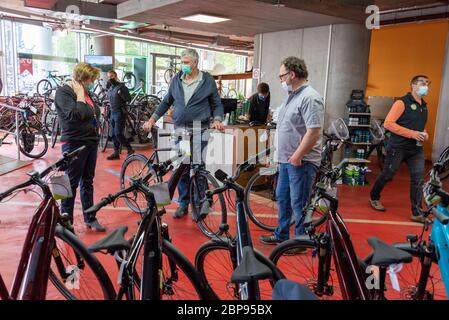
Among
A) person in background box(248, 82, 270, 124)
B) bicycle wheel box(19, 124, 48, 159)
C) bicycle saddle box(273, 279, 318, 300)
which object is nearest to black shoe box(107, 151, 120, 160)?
bicycle wheel box(19, 124, 48, 159)

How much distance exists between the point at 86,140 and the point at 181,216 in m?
1.29

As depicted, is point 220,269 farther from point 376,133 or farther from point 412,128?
point 376,133

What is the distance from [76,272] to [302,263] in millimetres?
1524

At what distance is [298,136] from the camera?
303cm

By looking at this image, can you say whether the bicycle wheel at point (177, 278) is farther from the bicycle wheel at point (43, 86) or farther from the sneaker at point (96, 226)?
the bicycle wheel at point (43, 86)

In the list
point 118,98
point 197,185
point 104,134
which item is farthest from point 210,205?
point 104,134

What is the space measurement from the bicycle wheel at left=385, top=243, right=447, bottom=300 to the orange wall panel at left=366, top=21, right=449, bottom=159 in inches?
260

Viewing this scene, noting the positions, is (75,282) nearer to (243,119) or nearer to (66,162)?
(66,162)

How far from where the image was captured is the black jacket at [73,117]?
3.36m

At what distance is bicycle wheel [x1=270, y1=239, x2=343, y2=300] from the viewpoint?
2.31m

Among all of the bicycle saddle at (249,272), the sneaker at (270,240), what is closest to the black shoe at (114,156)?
the sneaker at (270,240)

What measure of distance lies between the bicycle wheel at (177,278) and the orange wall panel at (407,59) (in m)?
7.91
